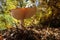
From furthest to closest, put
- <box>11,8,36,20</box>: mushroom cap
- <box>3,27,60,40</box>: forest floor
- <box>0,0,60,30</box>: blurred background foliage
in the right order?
<box>0,0,60,30</box>: blurred background foliage → <box>11,8,36,20</box>: mushroom cap → <box>3,27,60,40</box>: forest floor

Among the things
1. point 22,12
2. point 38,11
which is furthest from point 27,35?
point 38,11

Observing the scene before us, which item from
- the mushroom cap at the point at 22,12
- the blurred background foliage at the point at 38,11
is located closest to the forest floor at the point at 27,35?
the mushroom cap at the point at 22,12

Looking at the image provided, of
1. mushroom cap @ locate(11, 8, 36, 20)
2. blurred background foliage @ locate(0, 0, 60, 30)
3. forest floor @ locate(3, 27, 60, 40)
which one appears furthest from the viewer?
blurred background foliage @ locate(0, 0, 60, 30)

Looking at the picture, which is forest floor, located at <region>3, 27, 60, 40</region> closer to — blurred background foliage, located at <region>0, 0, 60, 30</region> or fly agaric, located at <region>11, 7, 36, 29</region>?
fly agaric, located at <region>11, 7, 36, 29</region>

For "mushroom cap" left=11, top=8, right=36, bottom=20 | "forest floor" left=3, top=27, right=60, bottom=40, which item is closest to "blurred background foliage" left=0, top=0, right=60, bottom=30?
"mushroom cap" left=11, top=8, right=36, bottom=20

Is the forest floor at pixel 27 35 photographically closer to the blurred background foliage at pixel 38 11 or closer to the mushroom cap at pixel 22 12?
the mushroom cap at pixel 22 12

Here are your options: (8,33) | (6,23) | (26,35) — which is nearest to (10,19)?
(6,23)

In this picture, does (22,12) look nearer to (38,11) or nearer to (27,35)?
(27,35)

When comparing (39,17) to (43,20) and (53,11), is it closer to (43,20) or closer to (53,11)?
(43,20)
